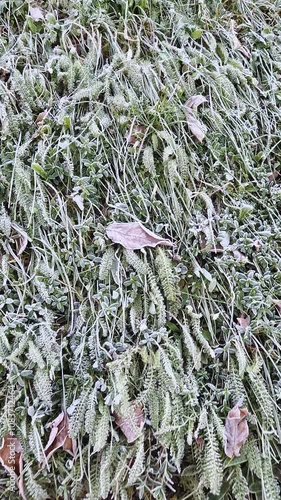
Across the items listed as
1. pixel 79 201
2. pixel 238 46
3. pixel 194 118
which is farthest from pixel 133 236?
pixel 238 46

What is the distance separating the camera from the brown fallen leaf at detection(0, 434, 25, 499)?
3.43 ft

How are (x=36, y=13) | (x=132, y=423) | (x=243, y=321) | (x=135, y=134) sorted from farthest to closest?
1. (x=36, y=13)
2. (x=135, y=134)
3. (x=243, y=321)
4. (x=132, y=423)

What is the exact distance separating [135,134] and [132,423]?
34.2 inches

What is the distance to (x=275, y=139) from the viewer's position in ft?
5.14

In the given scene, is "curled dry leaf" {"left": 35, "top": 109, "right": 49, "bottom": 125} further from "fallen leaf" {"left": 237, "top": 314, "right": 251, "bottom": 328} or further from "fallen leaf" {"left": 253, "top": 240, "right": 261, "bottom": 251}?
"fallen leaf" {"left": 237, "top": 314, "right": 251, "bottom": 328}

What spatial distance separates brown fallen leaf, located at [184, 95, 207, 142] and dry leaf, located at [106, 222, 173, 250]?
1.33ft

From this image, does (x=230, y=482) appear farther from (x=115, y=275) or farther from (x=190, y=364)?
(x=115, y=275)

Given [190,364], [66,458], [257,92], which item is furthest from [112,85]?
[66,458]

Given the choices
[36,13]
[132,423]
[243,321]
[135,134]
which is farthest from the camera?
[36,13]

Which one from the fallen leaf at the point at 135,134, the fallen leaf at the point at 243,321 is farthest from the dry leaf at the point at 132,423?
the fallen leaf at the point at 135,134

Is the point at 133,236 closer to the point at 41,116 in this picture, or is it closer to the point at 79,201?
the point at 79,201

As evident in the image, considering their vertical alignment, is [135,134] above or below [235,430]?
above

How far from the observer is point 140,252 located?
1.28m

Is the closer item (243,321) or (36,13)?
(243,321)
